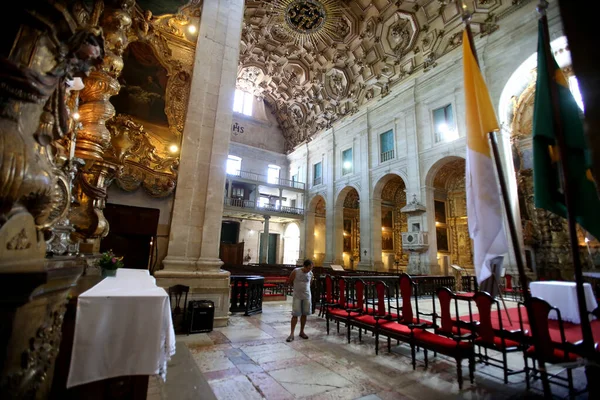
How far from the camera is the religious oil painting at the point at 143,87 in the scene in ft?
19.1

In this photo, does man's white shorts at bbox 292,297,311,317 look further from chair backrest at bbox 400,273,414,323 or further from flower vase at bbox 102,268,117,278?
flower vase at bbox 102,268,117,278

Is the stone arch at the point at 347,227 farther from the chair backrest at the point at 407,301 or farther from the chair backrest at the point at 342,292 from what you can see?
the chair backrest at the point at 407,301

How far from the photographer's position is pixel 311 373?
323 cm

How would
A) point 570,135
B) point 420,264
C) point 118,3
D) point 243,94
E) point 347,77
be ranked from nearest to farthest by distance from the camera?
point 570,135
point 118,3
point 420,264
point 347,77
point 243,94

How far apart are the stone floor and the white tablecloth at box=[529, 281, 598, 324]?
0.96 m

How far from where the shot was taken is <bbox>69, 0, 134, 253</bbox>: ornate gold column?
12.1 feet

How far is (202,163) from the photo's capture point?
18.7 ft

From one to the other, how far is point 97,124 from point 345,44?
54.3ft

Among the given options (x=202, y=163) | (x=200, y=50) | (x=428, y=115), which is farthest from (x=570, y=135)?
(x=428, y=115)

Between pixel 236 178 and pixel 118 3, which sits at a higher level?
pixel 236 178

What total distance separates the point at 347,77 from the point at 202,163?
15.6 metres

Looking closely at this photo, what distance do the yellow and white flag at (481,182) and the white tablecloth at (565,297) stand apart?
3.45 metres

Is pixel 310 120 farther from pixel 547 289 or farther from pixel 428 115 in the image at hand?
pixel 547 289

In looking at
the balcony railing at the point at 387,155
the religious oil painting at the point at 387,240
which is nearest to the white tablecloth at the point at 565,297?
the balcony railing at the point at 387,155
